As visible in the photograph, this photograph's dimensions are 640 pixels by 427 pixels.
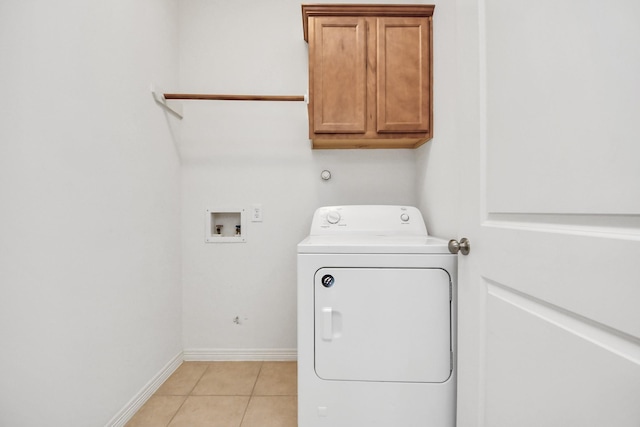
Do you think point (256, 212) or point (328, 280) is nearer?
point (328, 280)

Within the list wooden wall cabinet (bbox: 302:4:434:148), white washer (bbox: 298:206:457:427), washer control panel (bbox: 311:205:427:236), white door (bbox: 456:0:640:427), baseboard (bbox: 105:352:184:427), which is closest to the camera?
white door (bbox: 456:0:640:427)

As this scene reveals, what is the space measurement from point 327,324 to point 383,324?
238mm

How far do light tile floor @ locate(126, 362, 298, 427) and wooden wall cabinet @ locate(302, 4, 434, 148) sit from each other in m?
1.57

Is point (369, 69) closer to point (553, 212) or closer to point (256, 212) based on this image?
point (256, 212)

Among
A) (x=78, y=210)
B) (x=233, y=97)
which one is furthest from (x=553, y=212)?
(x=233, y=97)

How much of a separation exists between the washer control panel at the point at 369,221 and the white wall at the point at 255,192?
244mm

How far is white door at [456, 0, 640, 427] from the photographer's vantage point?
1.70ft

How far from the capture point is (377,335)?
1.24 metres

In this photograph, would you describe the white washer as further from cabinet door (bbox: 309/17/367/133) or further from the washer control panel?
cabinet door (bbox: 309/17/367/133)

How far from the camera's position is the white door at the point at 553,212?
0.52 metres

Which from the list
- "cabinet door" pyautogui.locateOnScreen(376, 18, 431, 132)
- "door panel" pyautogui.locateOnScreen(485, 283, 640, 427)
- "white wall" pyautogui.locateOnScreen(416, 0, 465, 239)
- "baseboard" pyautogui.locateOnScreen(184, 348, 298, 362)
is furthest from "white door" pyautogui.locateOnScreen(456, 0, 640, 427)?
"baseboard" pyautogui.locateOnScreen(184, 348, 298, 362)

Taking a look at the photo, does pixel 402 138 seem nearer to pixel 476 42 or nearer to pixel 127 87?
pixel 476 42

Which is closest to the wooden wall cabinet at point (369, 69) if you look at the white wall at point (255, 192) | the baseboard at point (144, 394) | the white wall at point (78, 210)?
the white wall at point (255, 192)

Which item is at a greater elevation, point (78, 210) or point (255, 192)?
point (255, 192)
